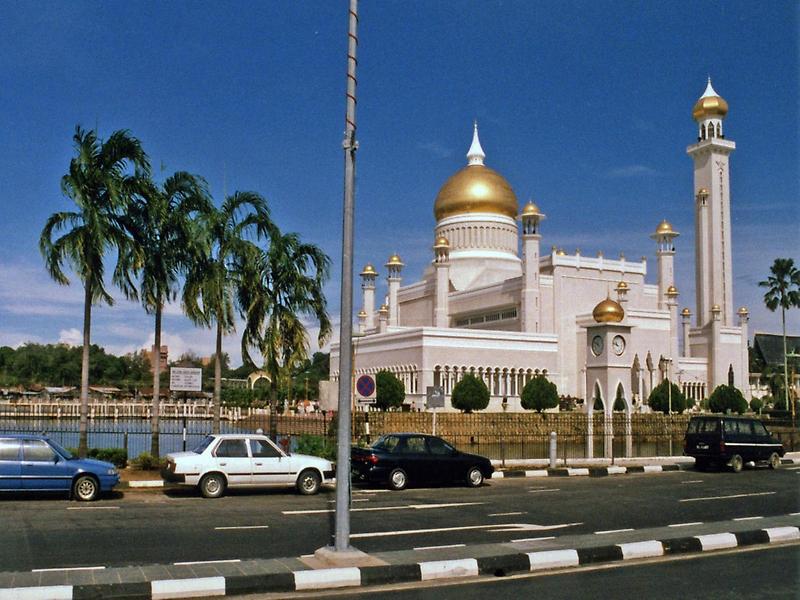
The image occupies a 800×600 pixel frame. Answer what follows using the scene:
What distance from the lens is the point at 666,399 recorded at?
185 ft

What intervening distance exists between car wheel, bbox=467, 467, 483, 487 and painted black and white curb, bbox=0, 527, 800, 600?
8.66 meters

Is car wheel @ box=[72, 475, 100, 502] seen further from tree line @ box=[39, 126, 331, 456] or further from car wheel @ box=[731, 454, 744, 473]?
car wheel @ box=[731, 454, 744, 473]

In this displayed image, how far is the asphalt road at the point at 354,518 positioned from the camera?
1086 cm

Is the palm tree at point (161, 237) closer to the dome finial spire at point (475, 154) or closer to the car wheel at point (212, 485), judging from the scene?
the car wheel at point (212, 485)

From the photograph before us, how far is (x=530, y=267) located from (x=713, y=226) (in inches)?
832

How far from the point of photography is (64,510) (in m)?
14.5

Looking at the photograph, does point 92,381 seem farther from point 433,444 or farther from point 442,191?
point 433,444

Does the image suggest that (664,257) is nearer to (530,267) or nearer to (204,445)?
(530,267)

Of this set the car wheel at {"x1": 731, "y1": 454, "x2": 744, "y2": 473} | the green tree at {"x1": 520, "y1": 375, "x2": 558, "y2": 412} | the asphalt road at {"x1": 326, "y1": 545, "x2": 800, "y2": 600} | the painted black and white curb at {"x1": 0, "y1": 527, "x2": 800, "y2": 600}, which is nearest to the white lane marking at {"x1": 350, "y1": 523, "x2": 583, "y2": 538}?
the painted black and white curb at {"x1": 0, "y1": 527, "x2": 800, "y2": 600}

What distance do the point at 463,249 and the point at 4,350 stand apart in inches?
2572

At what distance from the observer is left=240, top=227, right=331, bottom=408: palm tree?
23219mm

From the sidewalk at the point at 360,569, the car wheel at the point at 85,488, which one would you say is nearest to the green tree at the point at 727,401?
the sidewalk at the point at 360,569

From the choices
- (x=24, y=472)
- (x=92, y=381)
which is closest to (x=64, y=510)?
(x=24, y=472)

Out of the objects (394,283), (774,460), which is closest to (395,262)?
(394,283)
